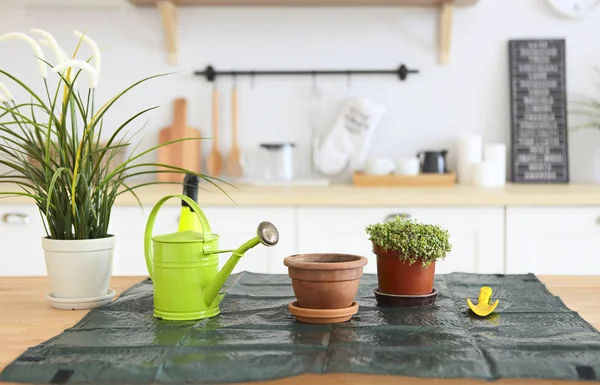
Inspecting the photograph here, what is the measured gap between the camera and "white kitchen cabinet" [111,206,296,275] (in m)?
2.91

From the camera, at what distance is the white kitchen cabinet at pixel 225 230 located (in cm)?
291

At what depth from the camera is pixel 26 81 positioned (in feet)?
11.7

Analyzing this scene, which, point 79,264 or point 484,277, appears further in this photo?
point 484,277

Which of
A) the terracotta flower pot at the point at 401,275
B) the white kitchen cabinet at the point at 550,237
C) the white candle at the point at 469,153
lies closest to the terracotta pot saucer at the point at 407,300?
the terracotta flower pot at the point at 401,275

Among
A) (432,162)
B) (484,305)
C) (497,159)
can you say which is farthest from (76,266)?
(497,159)

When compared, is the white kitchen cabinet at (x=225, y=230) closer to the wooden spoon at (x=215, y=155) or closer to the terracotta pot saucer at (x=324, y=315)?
the wooden spoon at (x=215, y=155)

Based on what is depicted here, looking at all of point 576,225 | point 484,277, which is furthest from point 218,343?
point 576,225

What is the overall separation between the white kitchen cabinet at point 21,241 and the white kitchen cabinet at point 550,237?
1815mm

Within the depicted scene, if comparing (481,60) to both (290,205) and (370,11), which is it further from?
(290,205)

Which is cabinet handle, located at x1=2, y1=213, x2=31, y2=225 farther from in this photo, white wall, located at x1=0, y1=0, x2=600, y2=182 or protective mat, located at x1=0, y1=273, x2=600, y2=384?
protective mat, located at x1=0, y1=273, x2=600, y2=384

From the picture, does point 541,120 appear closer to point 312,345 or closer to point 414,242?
point 414,242

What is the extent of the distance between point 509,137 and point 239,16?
138 centimetres

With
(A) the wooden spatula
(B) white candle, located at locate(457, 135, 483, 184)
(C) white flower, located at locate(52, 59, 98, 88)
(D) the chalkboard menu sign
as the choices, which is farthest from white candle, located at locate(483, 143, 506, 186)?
(C) white flower, located at locate(52, 59, 98, 88)

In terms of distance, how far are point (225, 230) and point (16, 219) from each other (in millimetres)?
818
